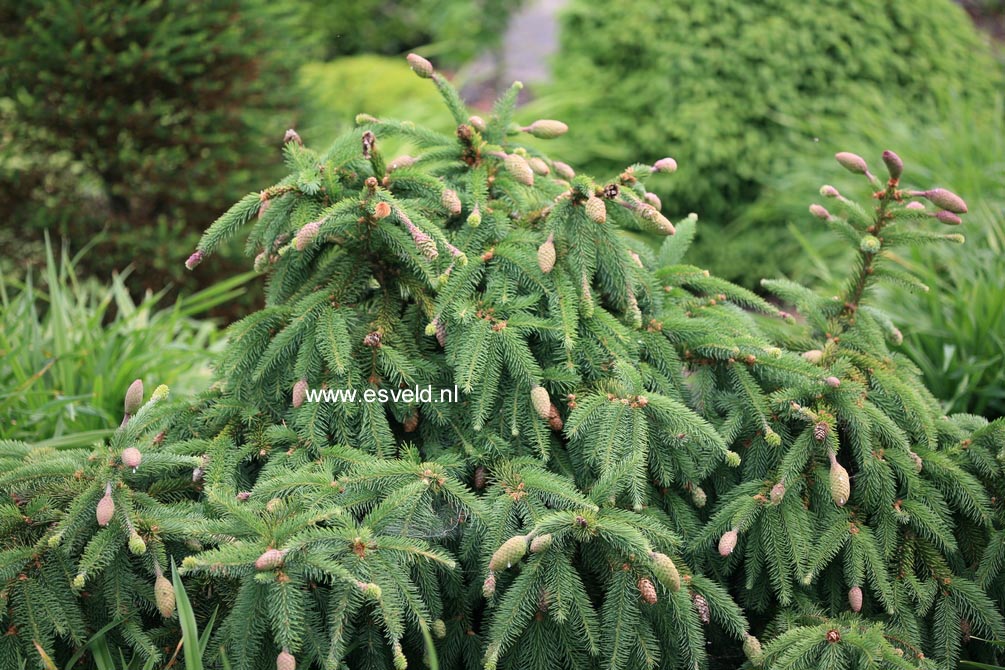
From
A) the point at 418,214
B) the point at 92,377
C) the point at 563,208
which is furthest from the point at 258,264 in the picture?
the point at 92,377

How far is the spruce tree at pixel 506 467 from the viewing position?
159cm

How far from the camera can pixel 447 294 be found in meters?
1.78

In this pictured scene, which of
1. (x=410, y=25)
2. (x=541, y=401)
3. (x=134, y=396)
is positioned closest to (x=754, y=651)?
(x=541, y=401)

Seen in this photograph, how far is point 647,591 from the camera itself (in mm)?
1550

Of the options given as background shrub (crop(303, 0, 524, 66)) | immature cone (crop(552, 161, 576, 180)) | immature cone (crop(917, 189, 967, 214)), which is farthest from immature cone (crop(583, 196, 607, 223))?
background shrub (crop(303, 0, 524, 66))

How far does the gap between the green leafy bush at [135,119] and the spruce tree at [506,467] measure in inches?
95.3

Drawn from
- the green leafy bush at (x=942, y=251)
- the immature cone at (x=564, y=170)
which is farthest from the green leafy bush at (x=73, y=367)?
the green leafy bush at (x=942, y=251)

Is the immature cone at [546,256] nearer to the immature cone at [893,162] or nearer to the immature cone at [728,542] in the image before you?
the immature cone at [728,542]

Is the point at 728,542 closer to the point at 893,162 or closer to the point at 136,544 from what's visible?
the point at 893,162

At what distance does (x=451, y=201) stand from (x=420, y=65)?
31 cm

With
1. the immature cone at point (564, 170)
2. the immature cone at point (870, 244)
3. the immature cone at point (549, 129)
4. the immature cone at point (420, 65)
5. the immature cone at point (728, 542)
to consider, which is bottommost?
the immature cone at point (728, 542)

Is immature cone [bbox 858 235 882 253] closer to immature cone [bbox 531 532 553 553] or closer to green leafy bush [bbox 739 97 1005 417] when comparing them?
green leafy bush [bbox 739 97 1005 417]

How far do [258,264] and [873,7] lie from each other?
4398 millimetres

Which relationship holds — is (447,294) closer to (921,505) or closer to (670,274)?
(670,274)
